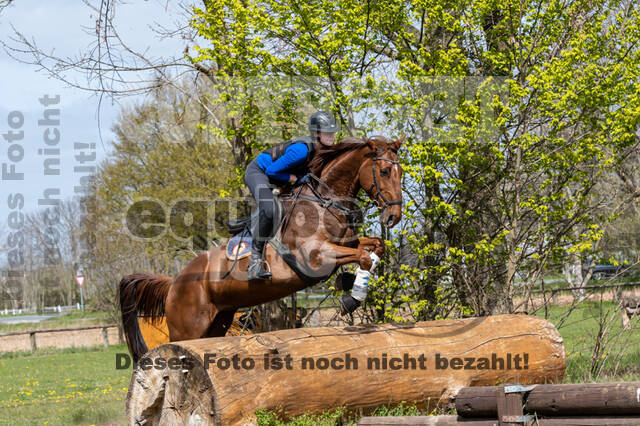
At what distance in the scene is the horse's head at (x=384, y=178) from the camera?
17.0ft

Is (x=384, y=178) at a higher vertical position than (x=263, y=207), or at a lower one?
higher

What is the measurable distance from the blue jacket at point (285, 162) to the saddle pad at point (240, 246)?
60 centimetres

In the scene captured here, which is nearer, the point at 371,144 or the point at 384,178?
the point at 384,178

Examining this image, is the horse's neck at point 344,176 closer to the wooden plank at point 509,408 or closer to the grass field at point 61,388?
the wooden plank at point 509,408

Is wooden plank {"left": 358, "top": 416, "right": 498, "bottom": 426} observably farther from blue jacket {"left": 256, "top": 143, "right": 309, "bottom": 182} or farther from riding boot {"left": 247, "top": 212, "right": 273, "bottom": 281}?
blue jacket {"left": 256, "top": 143, "right": 309, "bottom": 182}

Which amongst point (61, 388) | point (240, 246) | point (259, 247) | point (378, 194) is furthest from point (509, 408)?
point (61, 388)

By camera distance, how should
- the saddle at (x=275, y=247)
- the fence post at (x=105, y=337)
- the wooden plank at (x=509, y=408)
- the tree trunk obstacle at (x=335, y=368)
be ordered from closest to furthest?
the wooden plank at (x=509, y=408) < the tree trunk obstacle at (x=335, y=368) < the saddle at (x=275, y=247) < the fence post at (x=105, y=337)

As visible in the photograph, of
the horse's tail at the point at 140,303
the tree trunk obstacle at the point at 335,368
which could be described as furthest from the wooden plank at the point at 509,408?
the horse's tail at the point at 140,303

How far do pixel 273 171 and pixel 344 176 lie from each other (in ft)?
2.25

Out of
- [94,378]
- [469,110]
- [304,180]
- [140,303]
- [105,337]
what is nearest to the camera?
[304,180]

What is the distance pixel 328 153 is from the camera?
569 cm

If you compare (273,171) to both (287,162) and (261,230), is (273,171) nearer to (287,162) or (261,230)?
(287,162)

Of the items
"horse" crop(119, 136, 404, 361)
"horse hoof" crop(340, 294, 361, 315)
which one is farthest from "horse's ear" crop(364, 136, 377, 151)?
"horse hoof" crop(340, 294, 361, 315)

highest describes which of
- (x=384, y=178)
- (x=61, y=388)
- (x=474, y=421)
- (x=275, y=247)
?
(x=384, y=178)
